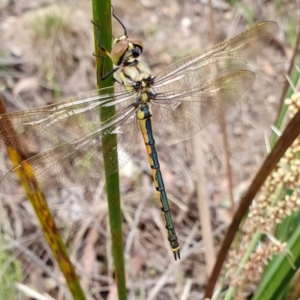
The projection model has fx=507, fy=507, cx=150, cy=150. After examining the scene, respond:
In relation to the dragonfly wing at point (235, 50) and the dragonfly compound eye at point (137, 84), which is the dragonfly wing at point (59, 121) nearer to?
the dragonfly compound eye at point (137, 84)

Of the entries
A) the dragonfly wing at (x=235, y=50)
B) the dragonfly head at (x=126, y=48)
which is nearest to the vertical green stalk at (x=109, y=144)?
the dragonfly head at (x=126, y=48)

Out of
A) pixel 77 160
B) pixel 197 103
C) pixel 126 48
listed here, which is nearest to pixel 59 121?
pixel 77 160

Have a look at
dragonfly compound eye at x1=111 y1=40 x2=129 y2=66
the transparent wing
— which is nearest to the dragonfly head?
dragonfly compound eye at x1=111 y1=40 x2=129 y2=66

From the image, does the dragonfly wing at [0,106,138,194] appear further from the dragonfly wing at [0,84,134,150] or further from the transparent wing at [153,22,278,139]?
the transparent wing at [153,22,278,139]

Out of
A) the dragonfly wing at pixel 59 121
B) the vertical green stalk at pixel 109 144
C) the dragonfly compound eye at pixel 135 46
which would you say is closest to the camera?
the vertical green stalk at pixel 109 144

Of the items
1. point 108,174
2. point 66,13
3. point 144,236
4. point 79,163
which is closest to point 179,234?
point 144,236

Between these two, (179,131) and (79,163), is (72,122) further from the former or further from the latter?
(179,131)

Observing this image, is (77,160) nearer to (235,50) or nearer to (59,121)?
(59,121)
